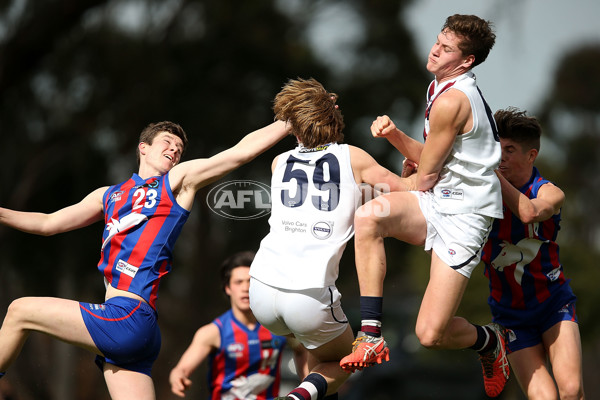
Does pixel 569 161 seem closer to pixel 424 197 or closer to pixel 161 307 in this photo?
pixel 161 307

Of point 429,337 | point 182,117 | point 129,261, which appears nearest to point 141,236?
point 129,261

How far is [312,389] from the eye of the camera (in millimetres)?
3787

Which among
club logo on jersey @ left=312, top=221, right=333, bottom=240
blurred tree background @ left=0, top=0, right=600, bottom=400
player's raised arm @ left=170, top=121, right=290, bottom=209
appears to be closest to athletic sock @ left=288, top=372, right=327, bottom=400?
Answer: club logo on jersey @ left=312, top=221, right=333, bottom=240

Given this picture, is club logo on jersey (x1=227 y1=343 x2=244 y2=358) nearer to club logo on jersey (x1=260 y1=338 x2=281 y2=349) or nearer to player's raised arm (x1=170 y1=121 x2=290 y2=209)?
club logo on jersey (x1=260 y1=338 x2=281 y2=349)

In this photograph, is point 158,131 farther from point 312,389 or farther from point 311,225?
point 312,389

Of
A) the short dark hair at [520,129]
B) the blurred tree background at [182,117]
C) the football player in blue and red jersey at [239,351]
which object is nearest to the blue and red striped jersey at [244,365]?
the football player in blue and red jersey at [239,351]

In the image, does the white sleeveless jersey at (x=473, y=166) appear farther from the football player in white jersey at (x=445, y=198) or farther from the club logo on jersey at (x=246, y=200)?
the club logo on jersey at (x=246, y=200)

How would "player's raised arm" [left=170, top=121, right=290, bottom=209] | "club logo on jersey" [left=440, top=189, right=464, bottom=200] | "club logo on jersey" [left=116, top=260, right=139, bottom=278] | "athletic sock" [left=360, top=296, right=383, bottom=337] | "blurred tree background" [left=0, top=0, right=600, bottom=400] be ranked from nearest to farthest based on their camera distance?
"athletic sock" [left=360, top=296, right=383, bottom=337]
"club logo on jersey" [left=440, top=189, right=464, bottom=200]
"club logo on jersey" [left=116, top=260, right=139, bottom=278]
"player's raised arm" [left=170, top=121, right=290, bottom=209]
"blurred tree background" [left=0, top=0, right=600, bottom=400]

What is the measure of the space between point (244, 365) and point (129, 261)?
1.80m

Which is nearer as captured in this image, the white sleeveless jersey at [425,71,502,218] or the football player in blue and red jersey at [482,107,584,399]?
the white sleeveless jersey at [425,71,502,218]

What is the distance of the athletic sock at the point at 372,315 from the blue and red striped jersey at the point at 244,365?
192cm

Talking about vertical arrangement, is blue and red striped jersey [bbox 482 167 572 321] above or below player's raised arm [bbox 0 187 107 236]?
below

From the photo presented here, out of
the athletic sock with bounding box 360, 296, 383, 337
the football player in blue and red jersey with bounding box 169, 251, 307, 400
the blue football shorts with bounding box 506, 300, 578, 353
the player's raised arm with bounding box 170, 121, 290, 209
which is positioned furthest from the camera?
the football player in blue and red jersey with bounding box 169, 251, 307, 400

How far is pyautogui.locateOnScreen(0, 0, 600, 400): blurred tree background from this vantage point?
33.9ft
